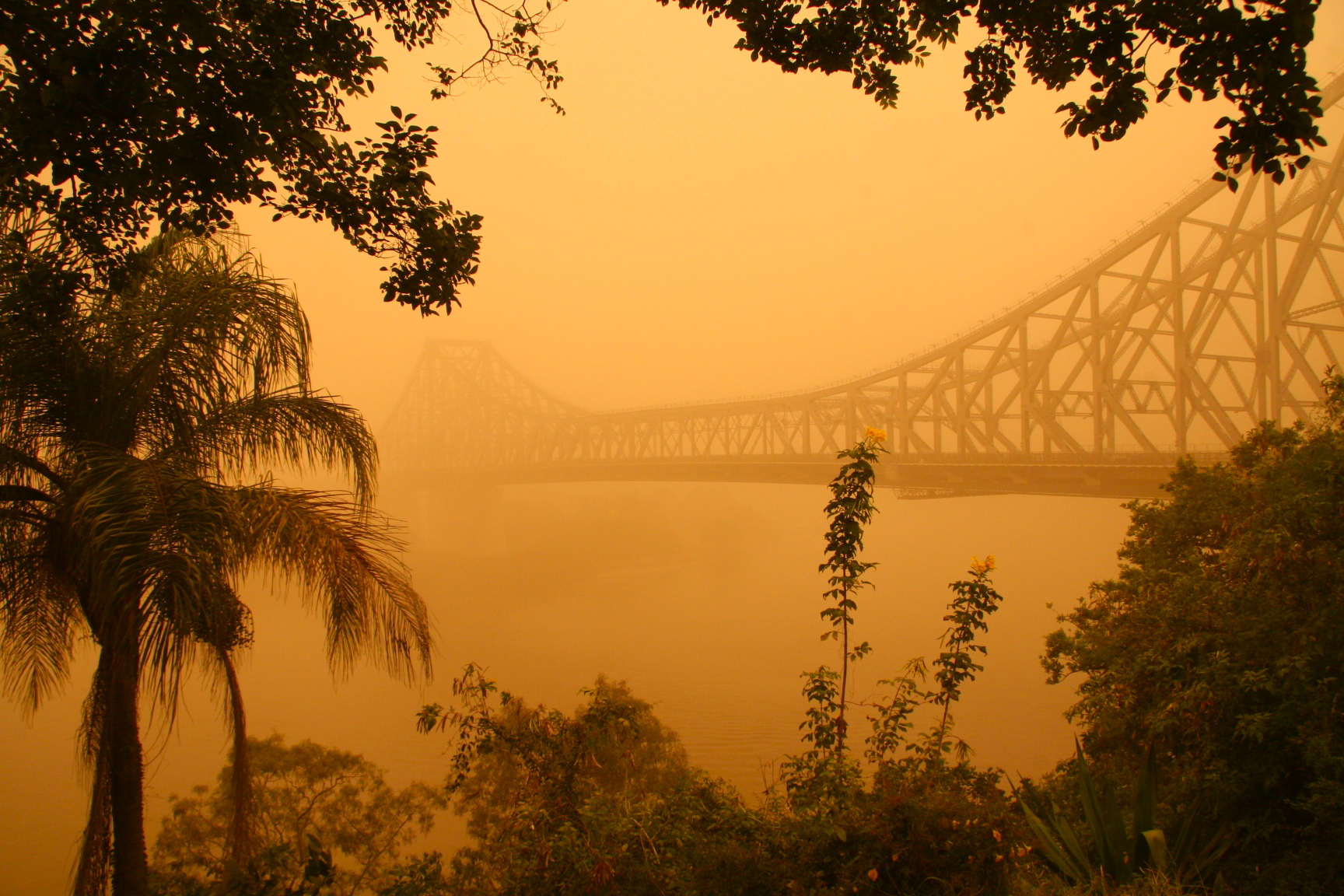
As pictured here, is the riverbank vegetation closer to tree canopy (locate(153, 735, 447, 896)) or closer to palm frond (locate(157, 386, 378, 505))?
palm frond (locate(157, 386, 378, 505))

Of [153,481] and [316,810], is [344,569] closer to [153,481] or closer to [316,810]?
[153,481]

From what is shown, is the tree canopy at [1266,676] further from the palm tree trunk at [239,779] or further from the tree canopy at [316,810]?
the tree canopy at [316,810]

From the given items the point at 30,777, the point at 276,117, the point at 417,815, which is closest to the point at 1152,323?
the point at 417,815

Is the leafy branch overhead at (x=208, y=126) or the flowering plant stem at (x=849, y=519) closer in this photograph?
the leafy branch overhead at (x=208, y=126)

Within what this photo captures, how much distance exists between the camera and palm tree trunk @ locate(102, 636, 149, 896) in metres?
2.76

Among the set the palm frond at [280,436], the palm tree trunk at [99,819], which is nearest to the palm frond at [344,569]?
the palm frond at [280,436]

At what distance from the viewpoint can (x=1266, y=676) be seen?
12.0 feet

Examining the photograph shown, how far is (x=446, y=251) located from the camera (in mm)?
2869

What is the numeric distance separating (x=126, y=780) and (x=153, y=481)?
125 centimetres

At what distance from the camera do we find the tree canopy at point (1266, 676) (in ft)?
11.1

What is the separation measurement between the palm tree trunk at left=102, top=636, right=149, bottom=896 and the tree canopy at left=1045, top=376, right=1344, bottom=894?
4563 mm

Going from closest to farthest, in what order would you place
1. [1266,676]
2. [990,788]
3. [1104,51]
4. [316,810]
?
[1104,51], [990,788], [1266,676], [316,810]

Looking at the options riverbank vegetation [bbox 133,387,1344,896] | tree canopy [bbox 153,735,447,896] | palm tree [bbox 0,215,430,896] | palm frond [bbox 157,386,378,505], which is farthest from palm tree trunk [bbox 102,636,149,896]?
tree canopy [bbox 153,735,447,896]

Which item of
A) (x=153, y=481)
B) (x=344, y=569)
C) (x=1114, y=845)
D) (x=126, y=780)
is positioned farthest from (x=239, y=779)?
(x=1114, y=845)
